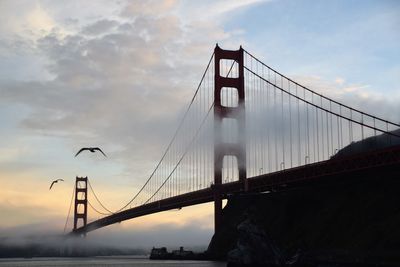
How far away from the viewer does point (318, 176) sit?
70562 mm

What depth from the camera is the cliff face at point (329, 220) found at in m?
61.6

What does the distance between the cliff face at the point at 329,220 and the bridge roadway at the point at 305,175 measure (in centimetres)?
307

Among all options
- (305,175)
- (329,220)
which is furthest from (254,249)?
(329,220)

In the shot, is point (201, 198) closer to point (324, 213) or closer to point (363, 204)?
point (324, 213)

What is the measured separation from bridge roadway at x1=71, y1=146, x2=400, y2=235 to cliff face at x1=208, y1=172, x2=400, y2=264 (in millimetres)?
3074

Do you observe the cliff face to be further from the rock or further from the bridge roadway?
the bridge roadway

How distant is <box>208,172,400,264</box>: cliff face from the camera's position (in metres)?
61.6

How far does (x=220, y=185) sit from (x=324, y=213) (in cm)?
1568

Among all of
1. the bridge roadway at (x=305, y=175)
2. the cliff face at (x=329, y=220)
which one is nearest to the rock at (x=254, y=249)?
the cliff face at (x=329, y=220)

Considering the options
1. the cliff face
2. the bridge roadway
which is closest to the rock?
the cliff face

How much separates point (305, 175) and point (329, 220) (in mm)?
6166

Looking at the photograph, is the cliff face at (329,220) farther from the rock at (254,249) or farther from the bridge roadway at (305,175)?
the bridge roadway at (305,175)

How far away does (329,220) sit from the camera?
74375 millimetres

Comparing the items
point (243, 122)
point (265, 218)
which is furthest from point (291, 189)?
point (243, 122)
